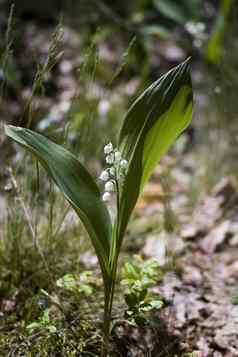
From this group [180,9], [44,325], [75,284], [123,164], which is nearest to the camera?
[123,164]

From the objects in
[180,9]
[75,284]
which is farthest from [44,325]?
[180,9]

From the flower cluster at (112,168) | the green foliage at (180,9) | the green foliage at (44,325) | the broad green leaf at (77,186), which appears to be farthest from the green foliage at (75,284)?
the green foliage at (180,9)

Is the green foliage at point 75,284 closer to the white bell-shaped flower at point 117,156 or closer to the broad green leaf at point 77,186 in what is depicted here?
the broad green leaf at point 77,186

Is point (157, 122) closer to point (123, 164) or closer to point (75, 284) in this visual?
point (123, 164)

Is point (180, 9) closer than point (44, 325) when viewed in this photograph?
No

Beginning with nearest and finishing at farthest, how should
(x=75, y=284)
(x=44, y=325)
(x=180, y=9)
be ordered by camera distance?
(x=44, y=325) → (x=75, y=284) → (x=180, y=9)

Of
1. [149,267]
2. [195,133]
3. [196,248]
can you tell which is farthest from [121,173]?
[195,133]

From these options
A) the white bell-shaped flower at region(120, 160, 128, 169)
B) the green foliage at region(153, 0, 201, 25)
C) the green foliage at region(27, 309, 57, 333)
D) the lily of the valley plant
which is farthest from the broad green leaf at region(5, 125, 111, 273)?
the green foliage at region(153, 0, 201, 25)
